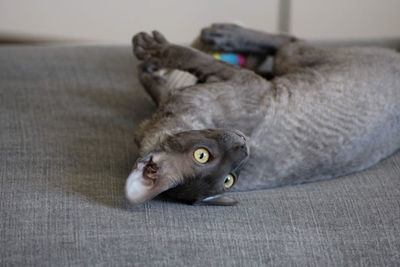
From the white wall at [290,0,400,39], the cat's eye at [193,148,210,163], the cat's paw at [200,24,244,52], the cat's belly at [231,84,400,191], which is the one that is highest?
the cat's eye at [193,148,210,163]

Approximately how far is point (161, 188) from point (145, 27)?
287 cm

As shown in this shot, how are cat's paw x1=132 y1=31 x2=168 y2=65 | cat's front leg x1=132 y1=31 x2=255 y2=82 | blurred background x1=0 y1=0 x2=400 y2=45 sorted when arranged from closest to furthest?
1. cat's front leg x1=132 y1=31 x2=255 y2=82
2. cat's paw x1=132 y1=31 x2=168 y2=65
3. blurred background x1=0 y1=0 x2=400 y2=45

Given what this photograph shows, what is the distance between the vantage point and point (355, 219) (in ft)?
5.48

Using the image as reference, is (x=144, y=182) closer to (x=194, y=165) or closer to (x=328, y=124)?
(x=194, y=165)

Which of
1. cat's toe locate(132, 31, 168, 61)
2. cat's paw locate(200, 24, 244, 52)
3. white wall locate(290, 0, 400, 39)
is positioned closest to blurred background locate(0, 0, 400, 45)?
white wall locate(290, 0, 400, 39)

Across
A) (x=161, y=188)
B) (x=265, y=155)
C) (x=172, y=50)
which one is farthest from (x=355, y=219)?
(x=172, y=50)

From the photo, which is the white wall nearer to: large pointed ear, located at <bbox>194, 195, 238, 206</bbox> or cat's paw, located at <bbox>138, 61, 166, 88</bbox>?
cat's paw, located at <bbox>138, 61, 166, 88</bbox>

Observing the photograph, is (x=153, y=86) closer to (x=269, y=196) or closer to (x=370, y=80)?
(x=269, y=196)

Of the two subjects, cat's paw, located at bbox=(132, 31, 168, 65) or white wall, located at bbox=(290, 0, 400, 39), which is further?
white wall, located at bbox=(290, 0, 400, 39)

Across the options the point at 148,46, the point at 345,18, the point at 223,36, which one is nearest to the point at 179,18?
the point at 345,18

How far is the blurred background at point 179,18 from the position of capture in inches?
161

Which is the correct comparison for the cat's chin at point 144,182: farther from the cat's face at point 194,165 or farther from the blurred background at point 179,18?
the blurred background at point 179,18

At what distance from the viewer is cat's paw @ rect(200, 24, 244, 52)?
93.8 inches

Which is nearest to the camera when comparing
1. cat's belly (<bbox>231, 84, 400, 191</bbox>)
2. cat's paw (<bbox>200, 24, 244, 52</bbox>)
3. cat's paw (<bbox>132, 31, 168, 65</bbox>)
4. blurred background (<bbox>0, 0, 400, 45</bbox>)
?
cat's belly (<bbox>231, 84, 400, 191</bbox>)
